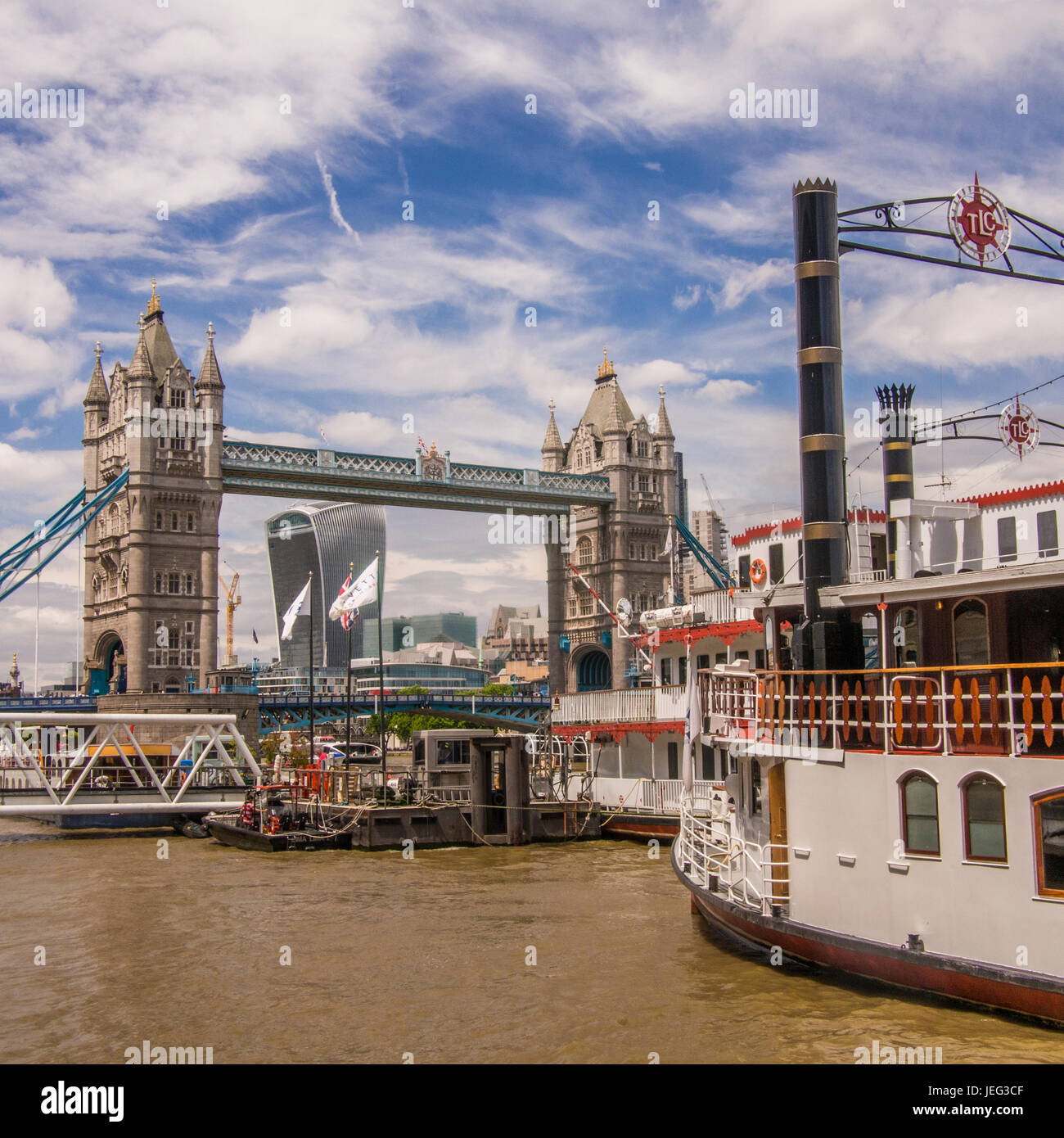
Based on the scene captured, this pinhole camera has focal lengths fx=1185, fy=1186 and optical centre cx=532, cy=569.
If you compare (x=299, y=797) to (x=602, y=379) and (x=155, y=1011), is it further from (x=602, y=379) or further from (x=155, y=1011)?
(x=602, y=379)

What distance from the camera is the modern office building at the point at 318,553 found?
575 ft

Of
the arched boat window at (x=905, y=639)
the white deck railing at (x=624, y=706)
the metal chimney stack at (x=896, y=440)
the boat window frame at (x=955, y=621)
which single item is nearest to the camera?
the boat window frame at (x=955, y=621)

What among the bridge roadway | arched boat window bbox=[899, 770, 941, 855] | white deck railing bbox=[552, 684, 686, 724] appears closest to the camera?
arched boat window bbox=[899, 770, 941, 855]

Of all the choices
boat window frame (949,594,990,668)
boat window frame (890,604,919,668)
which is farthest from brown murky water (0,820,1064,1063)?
boat window frame (890,604,919,668)

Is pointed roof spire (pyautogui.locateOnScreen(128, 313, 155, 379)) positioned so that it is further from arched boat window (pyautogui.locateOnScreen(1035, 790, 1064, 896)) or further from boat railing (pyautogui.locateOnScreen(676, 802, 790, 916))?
arched boat window (pyautogui.locateOnScreen(1035, 790, 1064, 896))

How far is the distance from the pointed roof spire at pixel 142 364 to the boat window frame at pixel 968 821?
264 feet

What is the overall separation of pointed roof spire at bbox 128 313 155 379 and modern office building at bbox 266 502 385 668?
83.1 meters

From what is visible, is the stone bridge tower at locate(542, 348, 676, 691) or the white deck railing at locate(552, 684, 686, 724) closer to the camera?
the white deck railing at locate(552, 684, 686, 724)

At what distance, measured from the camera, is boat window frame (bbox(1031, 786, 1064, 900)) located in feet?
43.3

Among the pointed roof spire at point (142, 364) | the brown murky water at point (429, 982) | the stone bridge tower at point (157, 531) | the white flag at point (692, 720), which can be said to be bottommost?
the brown murky water at point (429, 982)

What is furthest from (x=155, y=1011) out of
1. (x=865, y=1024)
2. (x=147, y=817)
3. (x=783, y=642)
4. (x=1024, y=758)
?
(x=147, y=817)

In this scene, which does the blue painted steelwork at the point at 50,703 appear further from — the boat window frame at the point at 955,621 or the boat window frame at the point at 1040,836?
the boat window frame at the point at 1040,836

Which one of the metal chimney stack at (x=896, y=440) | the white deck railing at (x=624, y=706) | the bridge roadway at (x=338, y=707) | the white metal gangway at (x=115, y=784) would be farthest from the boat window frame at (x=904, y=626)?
the bridge roadway at (x=338, y=707)

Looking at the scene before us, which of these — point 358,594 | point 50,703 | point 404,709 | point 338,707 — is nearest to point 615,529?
point 404,709
